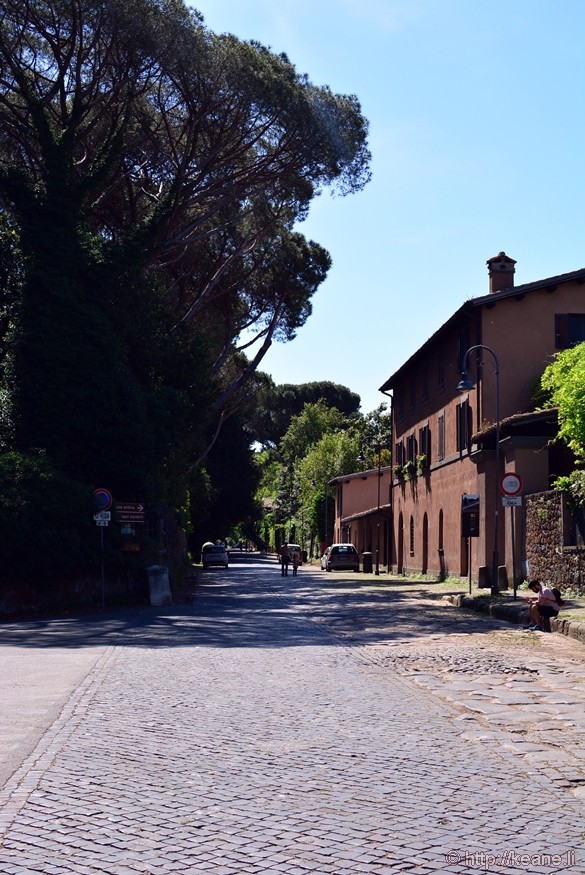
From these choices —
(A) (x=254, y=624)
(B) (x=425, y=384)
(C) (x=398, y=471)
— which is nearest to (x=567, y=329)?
→ (B) (x=425, y=384)

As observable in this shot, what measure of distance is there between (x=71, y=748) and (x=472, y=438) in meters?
28.3

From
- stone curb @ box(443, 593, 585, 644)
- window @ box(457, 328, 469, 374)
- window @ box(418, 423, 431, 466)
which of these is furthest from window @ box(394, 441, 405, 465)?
stone curb @ box(443, 593, 585, 644)

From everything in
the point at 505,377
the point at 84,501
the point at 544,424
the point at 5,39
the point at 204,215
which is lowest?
the point at 84,501

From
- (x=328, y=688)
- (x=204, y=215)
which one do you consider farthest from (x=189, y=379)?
(x=328, y=688)

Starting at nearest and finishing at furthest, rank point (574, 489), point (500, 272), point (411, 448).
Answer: point (574, 489) < point (500, 272) < point (411, 448)

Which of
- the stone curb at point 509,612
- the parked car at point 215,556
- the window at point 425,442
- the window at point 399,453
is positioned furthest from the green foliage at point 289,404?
the stone curb at point 509,612

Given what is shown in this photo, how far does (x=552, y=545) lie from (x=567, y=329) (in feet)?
37.9

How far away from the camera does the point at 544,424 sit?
30172mm

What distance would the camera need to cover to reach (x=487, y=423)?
113 ft

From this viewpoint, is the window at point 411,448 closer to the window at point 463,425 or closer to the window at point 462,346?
the window at point 463,425

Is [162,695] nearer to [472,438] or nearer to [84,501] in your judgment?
[84,501]

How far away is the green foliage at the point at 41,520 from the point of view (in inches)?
904

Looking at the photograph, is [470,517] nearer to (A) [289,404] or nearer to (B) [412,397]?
(B) [412,397]

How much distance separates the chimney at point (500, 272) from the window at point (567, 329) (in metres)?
4.69
